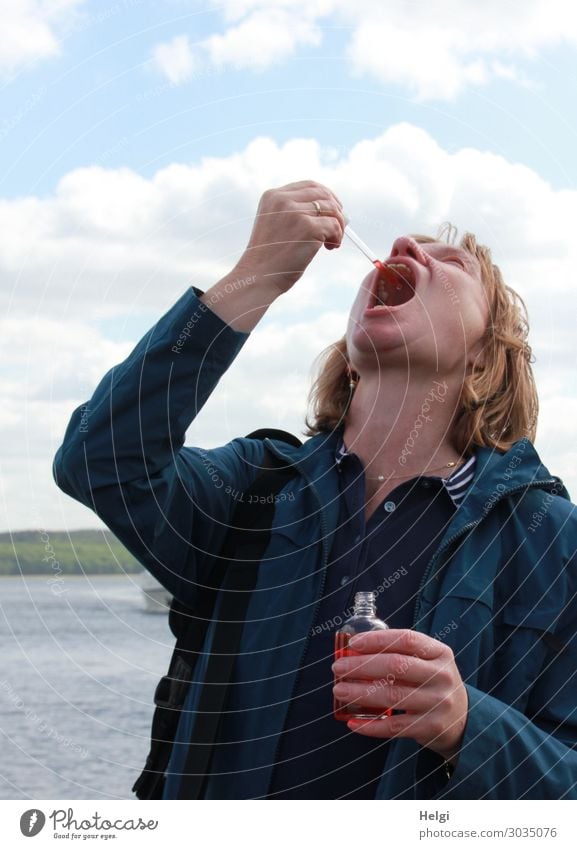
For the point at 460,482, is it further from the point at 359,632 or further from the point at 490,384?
the point at 359,632

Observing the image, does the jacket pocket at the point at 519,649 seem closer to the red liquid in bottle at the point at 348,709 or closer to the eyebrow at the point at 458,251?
the red liquid in bottle at the point at 348,709

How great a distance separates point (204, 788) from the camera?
262 centimetres

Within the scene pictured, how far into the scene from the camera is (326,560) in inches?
108

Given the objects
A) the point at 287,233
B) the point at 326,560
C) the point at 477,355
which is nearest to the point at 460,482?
the point at 326,560

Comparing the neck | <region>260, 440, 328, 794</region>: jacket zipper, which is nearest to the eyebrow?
the neck

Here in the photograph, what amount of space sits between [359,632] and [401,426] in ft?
3.04

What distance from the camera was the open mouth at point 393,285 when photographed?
10.6 ft

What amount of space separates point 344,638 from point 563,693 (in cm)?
66

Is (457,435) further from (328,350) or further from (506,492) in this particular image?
(328,350)

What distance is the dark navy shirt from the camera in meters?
2.60

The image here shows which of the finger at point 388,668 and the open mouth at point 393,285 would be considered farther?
the open mouth at point 393,285

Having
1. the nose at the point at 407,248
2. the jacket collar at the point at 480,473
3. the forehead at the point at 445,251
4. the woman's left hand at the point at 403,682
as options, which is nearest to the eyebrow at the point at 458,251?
the forehead at the point at 445,251

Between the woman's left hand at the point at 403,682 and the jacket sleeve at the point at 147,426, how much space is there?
0.73 meters

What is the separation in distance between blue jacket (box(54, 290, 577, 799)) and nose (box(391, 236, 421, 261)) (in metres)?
0.78
